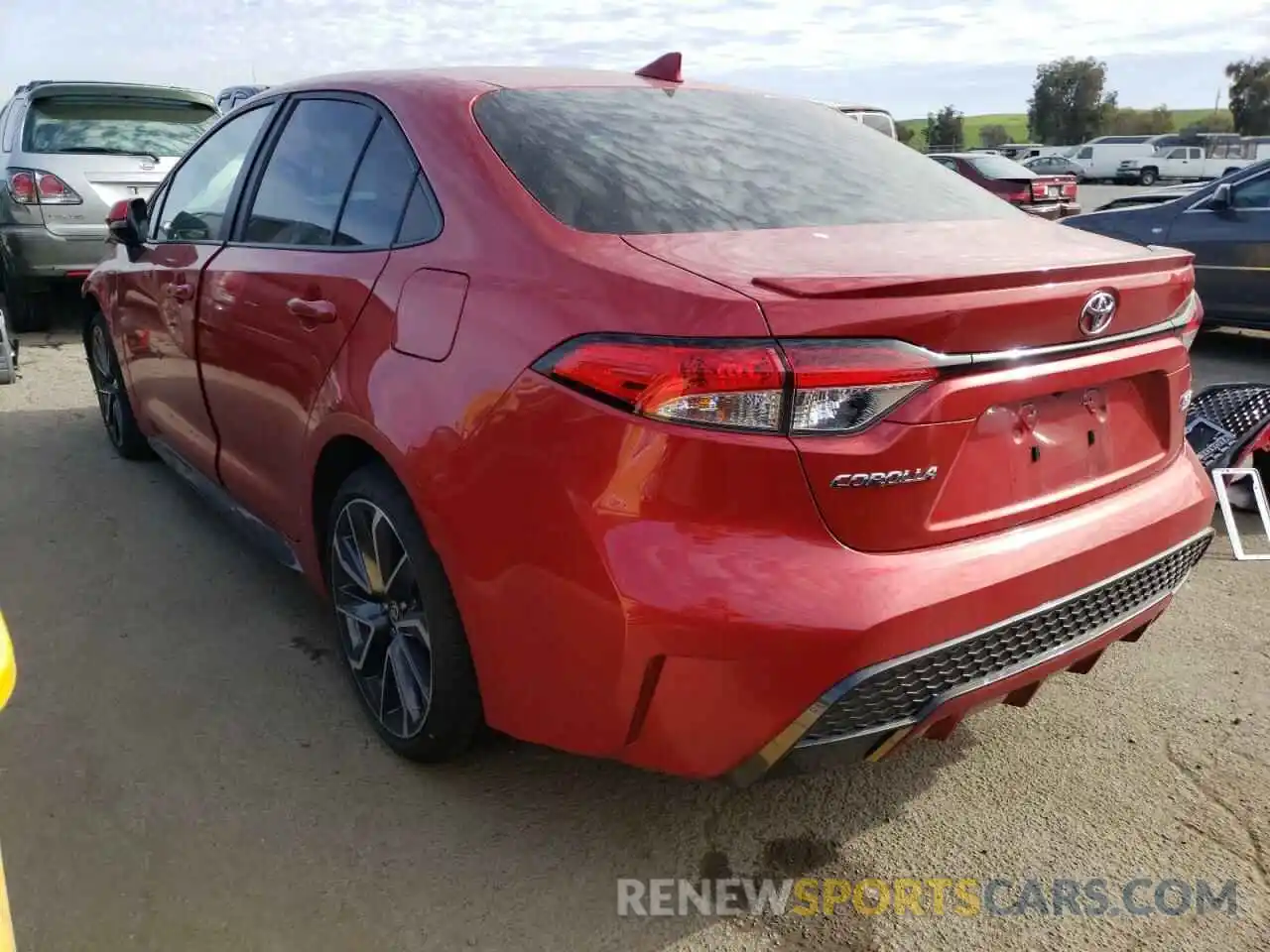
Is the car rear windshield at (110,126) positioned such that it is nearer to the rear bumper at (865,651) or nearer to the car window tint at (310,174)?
the car window tint at (310,174)

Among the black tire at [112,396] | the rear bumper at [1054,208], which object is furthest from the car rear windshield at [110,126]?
the rear bumper at [1054,208]

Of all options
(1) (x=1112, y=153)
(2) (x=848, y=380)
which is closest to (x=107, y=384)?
(2) (x=848, y=380)

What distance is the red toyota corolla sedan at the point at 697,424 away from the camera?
182 centimetres

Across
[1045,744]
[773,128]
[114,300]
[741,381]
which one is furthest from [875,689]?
[114,300]

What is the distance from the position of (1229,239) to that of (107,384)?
724 cm

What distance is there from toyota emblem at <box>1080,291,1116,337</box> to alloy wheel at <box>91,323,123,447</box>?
4234 millimetres

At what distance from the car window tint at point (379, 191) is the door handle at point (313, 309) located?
0.17 metres

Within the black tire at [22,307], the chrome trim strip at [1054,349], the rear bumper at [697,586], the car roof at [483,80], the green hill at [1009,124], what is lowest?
the green hill at [1009,124]

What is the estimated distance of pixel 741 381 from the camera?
179 centimetres

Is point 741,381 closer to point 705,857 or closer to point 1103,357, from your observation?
point 1103,357

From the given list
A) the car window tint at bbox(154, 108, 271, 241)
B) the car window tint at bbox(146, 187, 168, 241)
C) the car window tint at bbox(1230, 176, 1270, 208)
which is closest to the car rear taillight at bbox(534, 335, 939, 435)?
Result: the car window tint at bbox(154, 108, 271, 241)

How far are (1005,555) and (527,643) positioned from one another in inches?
36.5

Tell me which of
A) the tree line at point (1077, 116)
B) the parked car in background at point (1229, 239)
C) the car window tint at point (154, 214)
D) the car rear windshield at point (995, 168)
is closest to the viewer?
the car window tint at point (154, 214)

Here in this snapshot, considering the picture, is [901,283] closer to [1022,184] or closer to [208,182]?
[208,182]
